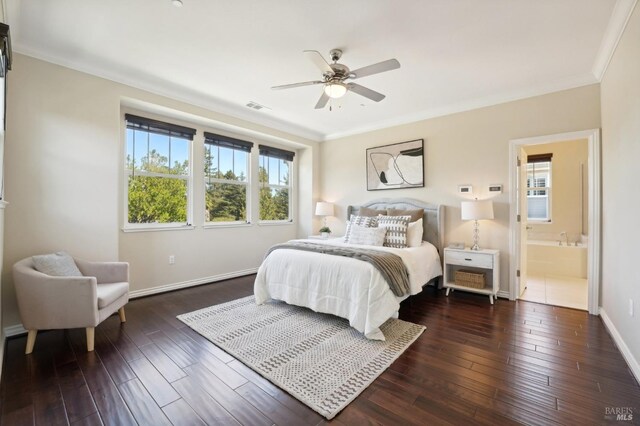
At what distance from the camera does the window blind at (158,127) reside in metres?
3.70

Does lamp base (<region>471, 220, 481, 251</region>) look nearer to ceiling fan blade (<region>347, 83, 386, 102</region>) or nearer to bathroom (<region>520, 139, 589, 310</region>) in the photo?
bathroom (<region>520, 139, 589, 310</region>)

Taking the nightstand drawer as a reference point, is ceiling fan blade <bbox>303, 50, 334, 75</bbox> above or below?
above

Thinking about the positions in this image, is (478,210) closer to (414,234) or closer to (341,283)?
(414,234)

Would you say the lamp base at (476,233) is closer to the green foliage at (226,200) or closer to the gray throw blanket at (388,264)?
the gray throw blanket at (388,264)

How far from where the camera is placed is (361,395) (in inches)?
72.1

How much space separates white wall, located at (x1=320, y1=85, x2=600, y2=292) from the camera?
3408 millimetres

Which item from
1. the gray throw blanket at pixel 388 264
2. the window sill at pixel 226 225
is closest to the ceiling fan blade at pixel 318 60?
the gray throw blanket at pixel 388 264

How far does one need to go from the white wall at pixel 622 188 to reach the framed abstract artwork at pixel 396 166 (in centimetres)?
215

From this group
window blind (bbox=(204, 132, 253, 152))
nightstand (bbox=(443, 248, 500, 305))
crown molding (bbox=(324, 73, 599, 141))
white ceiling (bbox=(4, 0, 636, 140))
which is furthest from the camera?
window blind (bbox=(204, 132, 253, 152))

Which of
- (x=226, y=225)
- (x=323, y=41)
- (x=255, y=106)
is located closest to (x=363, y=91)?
(x=323, y=41)

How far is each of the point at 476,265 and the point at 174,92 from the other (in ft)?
15.2

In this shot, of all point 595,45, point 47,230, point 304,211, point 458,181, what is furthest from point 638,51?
point 47,230

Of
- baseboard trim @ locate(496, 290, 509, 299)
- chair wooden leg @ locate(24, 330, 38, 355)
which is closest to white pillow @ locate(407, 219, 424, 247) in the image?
baseboard trim @ locate(496, 290, 509, 299)

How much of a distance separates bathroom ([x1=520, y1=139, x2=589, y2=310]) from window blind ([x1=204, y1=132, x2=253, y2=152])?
5.22 m
